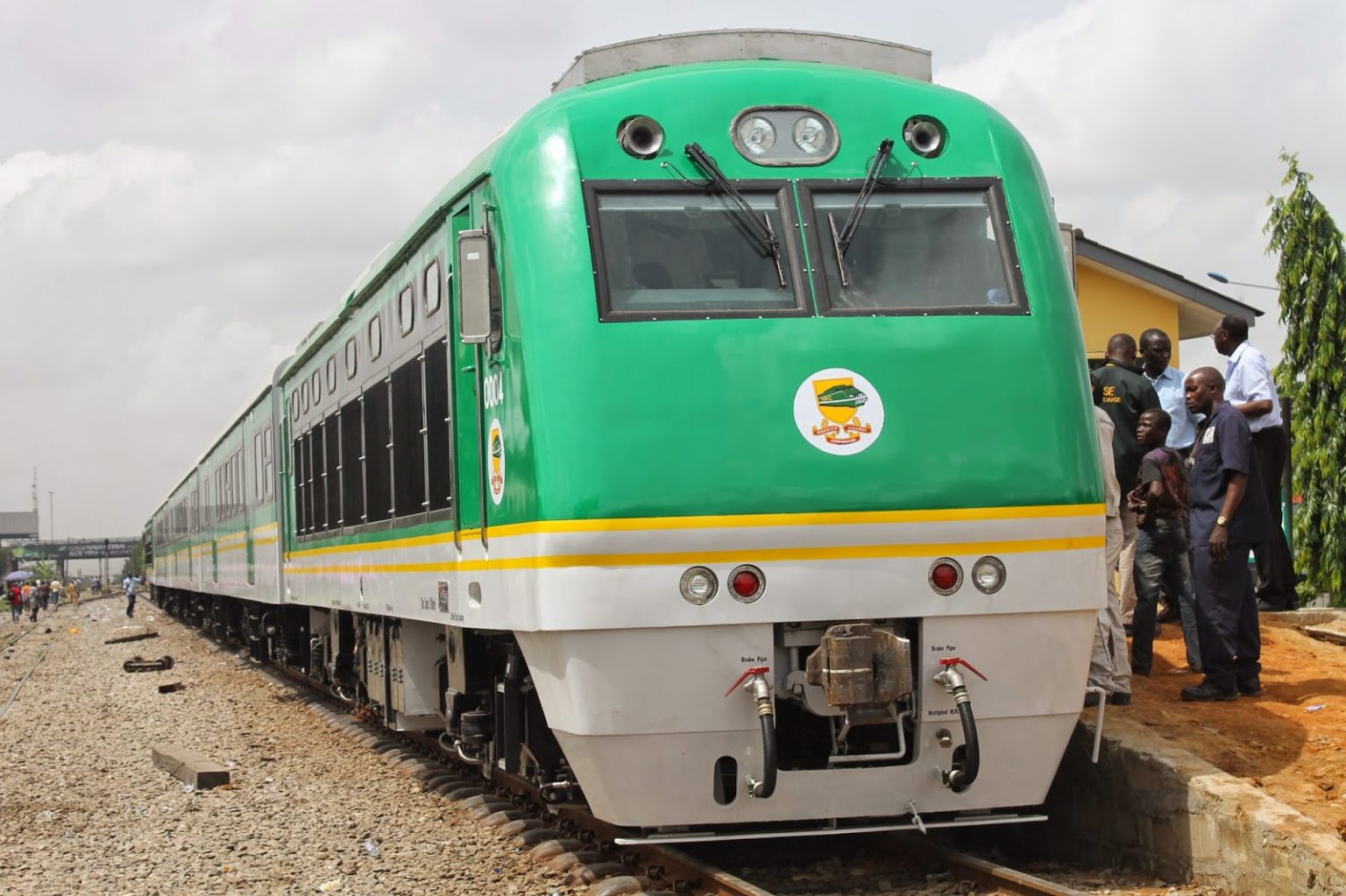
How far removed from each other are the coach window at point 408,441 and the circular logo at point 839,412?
110 inches

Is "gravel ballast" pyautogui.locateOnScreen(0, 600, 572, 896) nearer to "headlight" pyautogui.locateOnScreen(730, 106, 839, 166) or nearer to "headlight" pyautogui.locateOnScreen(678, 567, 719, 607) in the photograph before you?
"headlight" pyautogui.locateOnScreen(678, 567, 719, 607)

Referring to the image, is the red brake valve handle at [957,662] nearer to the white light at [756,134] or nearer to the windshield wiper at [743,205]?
the windshield wiper at [743,205]

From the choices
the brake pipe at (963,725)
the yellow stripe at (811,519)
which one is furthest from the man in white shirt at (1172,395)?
the brake pipe at (963,725)

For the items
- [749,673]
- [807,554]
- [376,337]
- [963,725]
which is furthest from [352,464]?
[963,725]

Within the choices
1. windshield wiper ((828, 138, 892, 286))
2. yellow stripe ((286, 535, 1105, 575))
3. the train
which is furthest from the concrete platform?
windshield wiper ((828, 138, 892, 286))

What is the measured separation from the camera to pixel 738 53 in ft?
24.4

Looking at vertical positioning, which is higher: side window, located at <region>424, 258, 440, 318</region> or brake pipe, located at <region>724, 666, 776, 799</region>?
side window, located at <region>424, 258, 440, 318</region>

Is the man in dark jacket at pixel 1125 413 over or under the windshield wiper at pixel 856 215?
under

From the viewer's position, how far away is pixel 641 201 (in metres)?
6.63

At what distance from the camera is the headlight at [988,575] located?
6332 mm

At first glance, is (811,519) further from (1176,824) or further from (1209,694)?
(1209,694)

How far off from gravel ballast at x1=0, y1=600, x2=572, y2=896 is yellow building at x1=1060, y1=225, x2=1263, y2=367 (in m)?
9.56

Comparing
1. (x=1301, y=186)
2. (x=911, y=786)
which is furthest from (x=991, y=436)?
(x=1301, y=186)

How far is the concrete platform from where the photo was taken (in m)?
5.70
